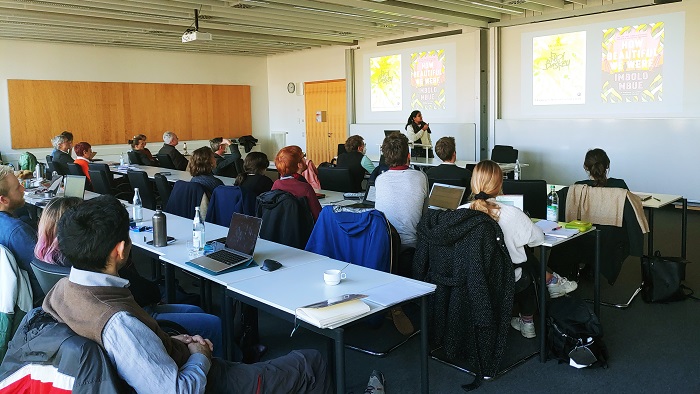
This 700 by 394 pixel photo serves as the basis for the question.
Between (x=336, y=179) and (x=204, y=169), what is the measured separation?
160cm

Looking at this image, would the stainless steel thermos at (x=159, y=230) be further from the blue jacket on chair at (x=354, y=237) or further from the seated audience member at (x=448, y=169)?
the seated audience member at (x=448, y=169)

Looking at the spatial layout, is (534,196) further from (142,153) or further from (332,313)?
(142,153)

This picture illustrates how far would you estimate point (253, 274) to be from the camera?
10.0 feet

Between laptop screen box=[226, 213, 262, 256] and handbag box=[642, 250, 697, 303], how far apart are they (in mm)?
3039

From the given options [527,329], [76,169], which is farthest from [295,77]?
[527,329]

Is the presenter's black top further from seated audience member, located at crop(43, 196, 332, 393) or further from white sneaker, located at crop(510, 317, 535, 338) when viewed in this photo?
seated audience member, located at crop(43, 196, 332, 393)

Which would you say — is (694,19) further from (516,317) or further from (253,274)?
(253,274)

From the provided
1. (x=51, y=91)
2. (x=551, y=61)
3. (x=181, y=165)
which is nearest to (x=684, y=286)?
(x=551, y=61)

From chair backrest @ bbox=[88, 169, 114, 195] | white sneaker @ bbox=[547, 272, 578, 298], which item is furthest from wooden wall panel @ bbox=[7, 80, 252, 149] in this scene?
white sneaker @ bbox=[547, 272, 578, 298]

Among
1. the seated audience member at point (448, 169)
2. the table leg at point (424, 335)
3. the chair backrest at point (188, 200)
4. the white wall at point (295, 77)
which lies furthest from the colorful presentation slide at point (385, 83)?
the table leg at point (424, 335)

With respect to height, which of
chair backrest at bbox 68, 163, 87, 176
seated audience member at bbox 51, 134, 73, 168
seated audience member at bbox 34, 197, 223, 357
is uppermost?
seated audience member at bbox 51, 134, 73, 168

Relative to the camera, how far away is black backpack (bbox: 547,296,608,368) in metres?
3.40

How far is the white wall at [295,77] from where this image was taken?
1368 cm

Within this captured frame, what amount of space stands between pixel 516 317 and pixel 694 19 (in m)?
6.10
